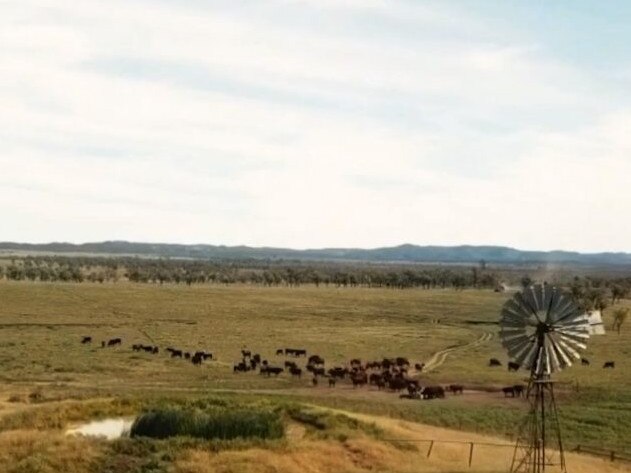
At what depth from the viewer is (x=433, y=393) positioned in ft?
158

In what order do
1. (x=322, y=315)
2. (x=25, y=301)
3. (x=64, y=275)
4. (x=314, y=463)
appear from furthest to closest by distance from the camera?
(x=64, y=275) → (x=25, y=301) → (x=322, y=315) → (x=314, y=463)

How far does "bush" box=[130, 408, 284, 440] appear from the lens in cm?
3291

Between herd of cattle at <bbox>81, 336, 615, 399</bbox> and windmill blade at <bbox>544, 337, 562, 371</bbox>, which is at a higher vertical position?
windmill blade at <bbox>544, 337, 562, 371</bbox>

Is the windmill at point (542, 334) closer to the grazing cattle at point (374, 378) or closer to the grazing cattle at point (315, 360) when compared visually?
the grazing cattle at point (374, 378)

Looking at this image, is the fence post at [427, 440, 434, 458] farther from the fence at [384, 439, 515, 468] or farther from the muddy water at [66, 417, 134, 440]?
the muddy water at [66, 417, 134, 440]

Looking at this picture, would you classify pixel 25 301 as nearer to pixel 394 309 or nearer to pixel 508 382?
pixel 394 309

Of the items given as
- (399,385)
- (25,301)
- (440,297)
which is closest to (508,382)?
(399,385)

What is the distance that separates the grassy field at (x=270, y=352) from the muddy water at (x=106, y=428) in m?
0.88

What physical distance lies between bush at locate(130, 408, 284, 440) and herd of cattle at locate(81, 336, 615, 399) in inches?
660

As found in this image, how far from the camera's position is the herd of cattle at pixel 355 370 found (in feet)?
161

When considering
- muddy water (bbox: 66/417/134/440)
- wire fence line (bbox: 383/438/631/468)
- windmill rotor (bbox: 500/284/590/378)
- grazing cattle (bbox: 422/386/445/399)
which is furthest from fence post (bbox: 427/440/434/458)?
grazing cattle (bbox: 422/386/445/399)

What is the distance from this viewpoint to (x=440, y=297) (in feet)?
458

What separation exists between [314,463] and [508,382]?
26.8m

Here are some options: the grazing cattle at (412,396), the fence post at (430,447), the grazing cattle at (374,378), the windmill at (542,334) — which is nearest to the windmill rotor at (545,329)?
the windmill at (542,334)
